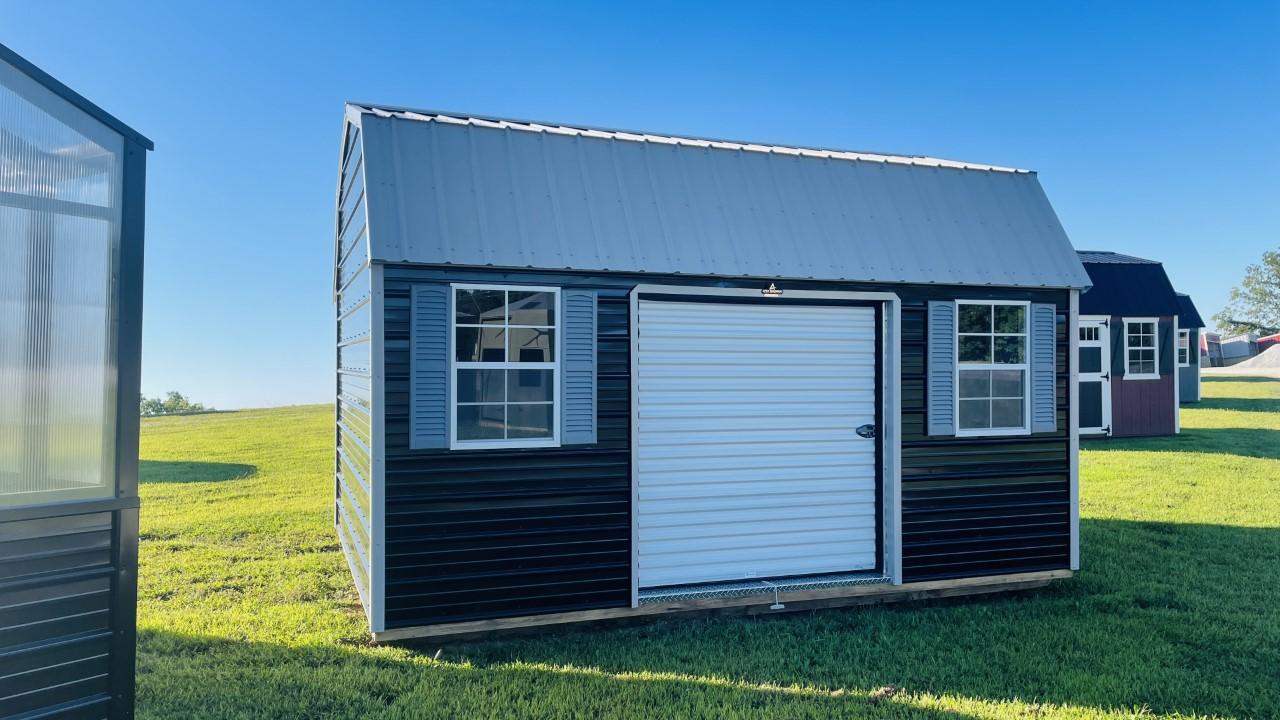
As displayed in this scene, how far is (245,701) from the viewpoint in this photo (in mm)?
4520

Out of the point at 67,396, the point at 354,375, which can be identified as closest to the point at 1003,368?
the point at 354,375

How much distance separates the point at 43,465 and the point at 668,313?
12.7 feet

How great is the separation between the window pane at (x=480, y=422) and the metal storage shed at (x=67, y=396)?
193 centimetres

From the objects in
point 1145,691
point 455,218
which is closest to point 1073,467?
point 1145,691

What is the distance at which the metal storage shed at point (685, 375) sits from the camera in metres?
5.32

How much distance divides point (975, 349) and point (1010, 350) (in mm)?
368

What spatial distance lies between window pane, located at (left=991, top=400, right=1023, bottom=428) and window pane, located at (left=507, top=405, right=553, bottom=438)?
3.76 meters

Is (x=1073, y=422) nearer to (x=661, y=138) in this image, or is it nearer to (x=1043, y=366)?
(x=1043, y=366)

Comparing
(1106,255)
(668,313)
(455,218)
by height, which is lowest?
(668,313)

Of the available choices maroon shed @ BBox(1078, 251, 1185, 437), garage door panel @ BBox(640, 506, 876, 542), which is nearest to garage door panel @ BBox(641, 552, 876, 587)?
garage door panel @ BBox(640, 506, 876, 542)

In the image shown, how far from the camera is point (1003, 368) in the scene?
6742 mm

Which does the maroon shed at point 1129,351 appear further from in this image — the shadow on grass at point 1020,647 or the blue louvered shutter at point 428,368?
the blue louvered shutter at point 428,368

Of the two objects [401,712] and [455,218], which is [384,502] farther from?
[455,218]

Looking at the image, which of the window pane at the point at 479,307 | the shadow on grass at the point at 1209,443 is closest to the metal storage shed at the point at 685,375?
the window pane at the point at 479,307
